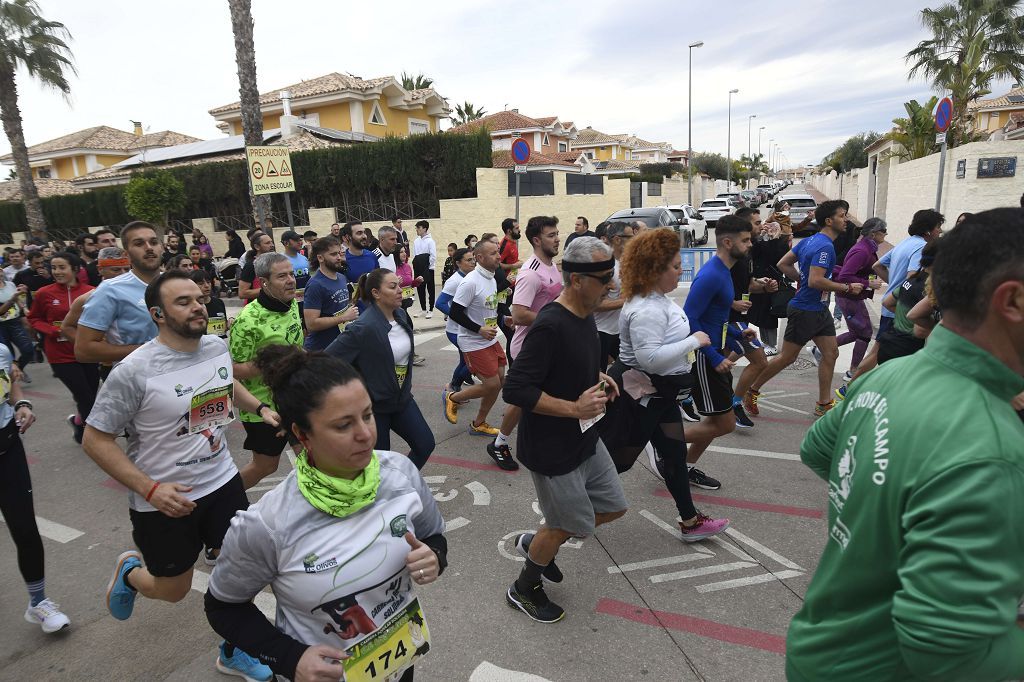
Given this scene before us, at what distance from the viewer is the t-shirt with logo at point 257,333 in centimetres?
415

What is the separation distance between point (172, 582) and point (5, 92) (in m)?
30.5

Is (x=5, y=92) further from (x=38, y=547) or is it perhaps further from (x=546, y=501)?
(x=546, y=501)

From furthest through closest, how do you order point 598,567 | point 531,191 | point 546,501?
point 531,191, point 598,567, point 546,501

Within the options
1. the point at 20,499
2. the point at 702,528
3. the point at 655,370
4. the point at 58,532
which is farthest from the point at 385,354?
the point at 58,532

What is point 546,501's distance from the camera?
3.12 metres

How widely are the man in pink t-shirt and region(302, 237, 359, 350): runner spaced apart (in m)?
1.50

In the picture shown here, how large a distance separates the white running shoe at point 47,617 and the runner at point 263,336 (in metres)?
1.21

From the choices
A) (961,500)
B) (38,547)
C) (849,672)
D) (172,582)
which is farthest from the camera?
(38,547)

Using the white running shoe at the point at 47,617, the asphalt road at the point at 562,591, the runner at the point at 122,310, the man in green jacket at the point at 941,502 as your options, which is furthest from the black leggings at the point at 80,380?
the man in green jacket at the point at 941,502

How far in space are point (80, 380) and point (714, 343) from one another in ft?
19.7

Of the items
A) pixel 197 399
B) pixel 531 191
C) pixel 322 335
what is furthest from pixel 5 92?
pixel 197 399

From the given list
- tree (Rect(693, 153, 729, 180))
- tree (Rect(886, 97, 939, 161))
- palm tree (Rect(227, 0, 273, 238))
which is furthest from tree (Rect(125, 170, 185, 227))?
tree (Rect(693, 153, 729, 180))

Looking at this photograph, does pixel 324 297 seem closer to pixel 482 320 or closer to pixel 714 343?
pixel 482 320

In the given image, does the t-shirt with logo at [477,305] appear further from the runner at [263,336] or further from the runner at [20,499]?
the runner at [20,499]
